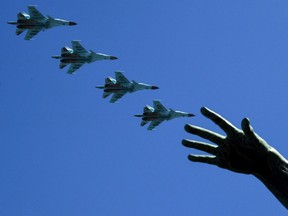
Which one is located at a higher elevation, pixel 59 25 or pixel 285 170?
pixel 59 25

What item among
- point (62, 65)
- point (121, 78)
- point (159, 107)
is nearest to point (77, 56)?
point (62, 65)

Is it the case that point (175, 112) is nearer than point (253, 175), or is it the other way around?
point (253, 175)

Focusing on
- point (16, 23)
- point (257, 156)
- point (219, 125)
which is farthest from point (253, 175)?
point (16, 23)

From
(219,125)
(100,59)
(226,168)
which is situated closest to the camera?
(219,125)

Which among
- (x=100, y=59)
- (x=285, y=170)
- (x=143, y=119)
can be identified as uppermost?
(x=100, y=59)

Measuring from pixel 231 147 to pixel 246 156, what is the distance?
12.6 inches

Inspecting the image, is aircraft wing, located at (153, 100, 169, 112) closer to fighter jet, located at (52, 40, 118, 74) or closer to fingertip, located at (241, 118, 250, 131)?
fighter jet, located at (52, 40, 118, 74)

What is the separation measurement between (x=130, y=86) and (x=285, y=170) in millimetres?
81130

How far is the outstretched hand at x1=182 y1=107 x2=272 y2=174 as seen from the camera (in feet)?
35.5

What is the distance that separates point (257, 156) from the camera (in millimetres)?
11250

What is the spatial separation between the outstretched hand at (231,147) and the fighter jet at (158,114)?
80564 millimetres

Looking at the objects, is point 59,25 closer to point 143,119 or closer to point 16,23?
point 16,23

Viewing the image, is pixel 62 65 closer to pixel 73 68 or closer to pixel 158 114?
pixel 73 68

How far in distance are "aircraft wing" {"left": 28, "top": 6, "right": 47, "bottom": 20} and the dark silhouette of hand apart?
7848 cm
